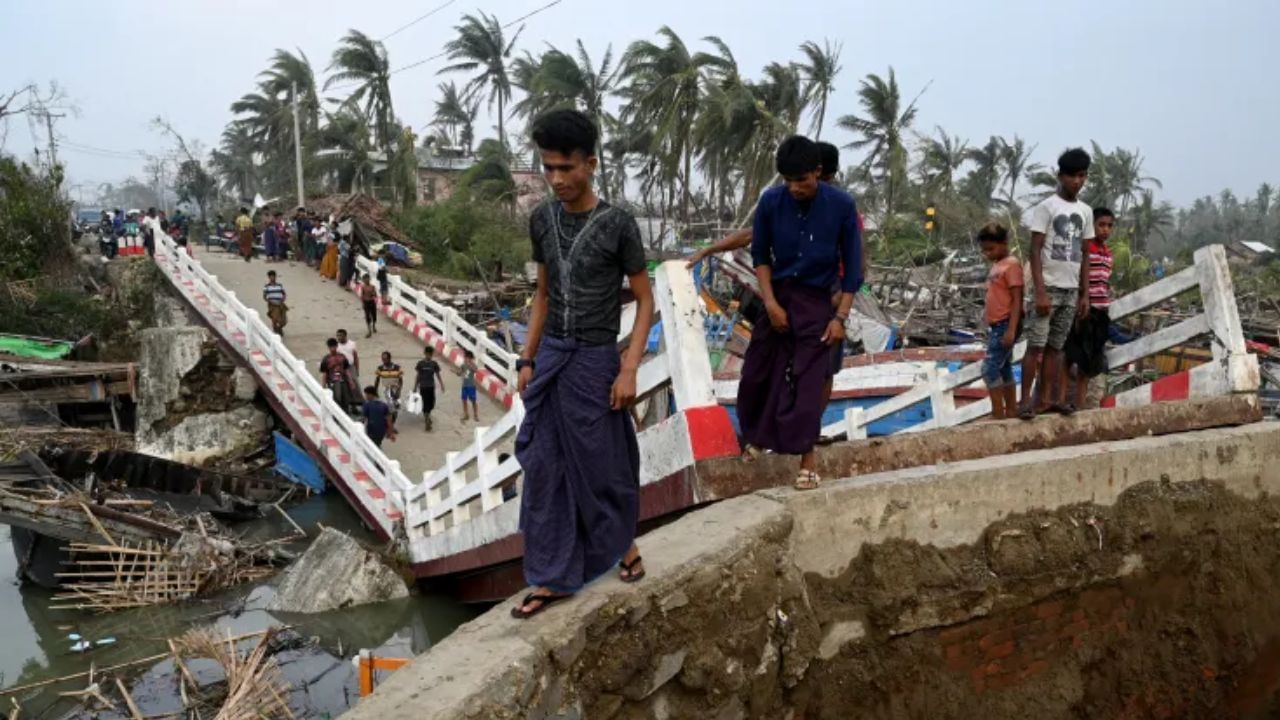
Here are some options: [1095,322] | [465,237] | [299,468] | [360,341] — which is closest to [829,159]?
[1095,322]

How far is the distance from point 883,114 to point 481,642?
32100 mm

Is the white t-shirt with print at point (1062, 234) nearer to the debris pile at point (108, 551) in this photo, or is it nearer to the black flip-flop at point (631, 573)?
the black flip-flop at point (631, 573)

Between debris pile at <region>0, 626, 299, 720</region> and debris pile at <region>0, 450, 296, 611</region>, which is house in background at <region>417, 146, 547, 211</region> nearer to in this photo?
debris pile at <region>0, 450, 296, 611</region>

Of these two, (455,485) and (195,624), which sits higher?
(455,485)

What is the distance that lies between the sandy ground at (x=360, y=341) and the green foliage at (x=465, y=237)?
5.09 meters

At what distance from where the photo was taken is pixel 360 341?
48.2ft

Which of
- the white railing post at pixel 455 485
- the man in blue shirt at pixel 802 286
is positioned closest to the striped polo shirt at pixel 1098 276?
the man in blue shirt at pixel 802 286

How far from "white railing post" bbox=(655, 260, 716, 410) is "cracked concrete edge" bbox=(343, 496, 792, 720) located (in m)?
0.51

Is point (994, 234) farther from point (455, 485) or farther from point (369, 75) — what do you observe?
point (369, 75)

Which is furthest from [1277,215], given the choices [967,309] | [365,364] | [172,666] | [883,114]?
[172,666]

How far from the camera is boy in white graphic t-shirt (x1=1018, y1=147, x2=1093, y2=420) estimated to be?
443 cm

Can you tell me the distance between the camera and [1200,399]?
4594 mm

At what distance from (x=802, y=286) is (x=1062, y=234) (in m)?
1.92

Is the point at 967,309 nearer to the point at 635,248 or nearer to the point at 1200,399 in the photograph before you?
the point at 1200,399
